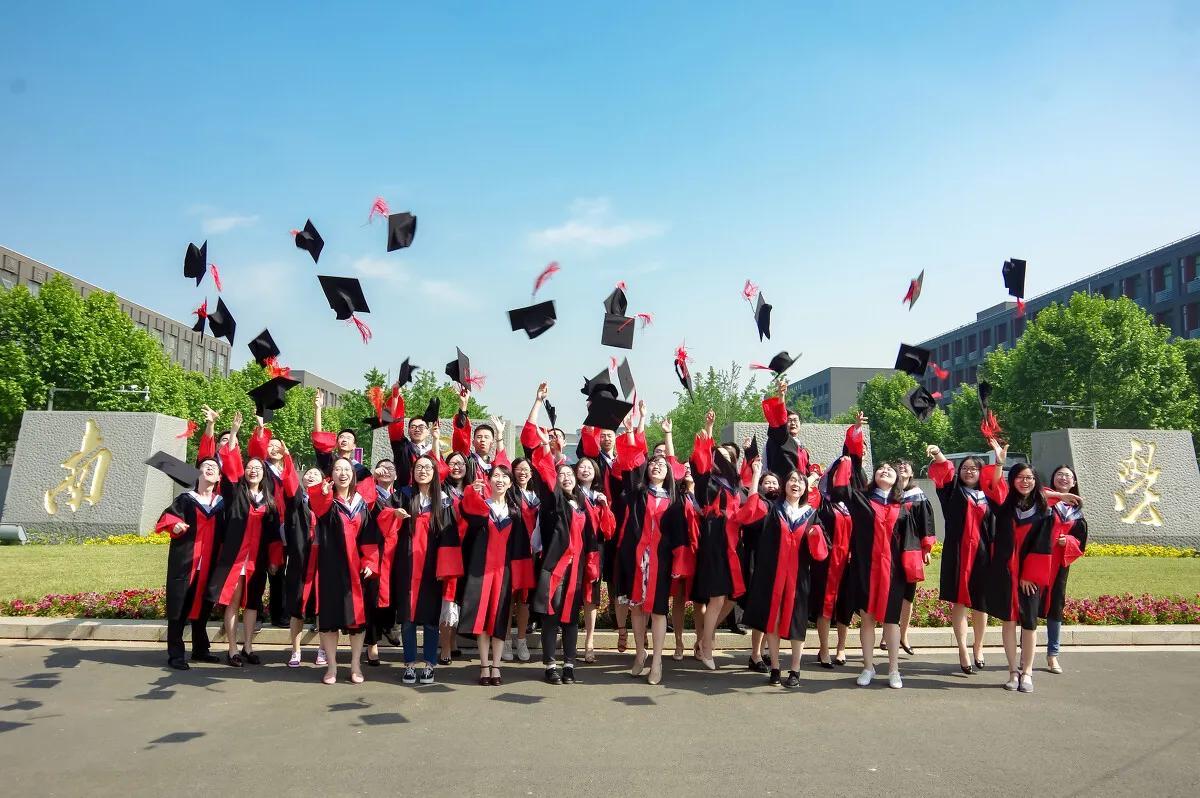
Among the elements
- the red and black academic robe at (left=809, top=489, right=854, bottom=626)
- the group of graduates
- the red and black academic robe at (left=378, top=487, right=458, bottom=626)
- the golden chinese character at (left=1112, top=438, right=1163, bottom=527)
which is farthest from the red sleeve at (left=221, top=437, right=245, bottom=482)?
the golden chinese character at (left=1112, top=438, right=1163, bottom=527)

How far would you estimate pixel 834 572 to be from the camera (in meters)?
7.13

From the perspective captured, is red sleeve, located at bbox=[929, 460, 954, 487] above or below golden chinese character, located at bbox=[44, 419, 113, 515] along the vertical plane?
above

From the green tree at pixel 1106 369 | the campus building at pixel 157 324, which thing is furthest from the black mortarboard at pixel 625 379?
the campus building at pixel 157 324

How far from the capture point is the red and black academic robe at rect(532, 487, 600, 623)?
666cm

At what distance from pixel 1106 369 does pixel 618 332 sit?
114 ft

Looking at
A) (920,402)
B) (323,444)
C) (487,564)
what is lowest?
(487,564)

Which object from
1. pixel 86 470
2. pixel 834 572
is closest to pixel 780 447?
pixel 834 572

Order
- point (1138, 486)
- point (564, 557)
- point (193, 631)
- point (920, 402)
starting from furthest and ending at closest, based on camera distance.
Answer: point (1138, 486) → point (920, 402) → point (193, 631) → point (564, 557)

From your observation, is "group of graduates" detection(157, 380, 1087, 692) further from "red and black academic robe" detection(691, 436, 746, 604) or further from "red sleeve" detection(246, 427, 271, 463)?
"red sleeve" detection(246, 427, 271, 463)

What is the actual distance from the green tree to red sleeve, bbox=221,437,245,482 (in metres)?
36.0

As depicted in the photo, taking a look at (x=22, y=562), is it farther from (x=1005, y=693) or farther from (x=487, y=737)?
(x=1005, y=693)

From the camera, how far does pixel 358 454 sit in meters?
9.12

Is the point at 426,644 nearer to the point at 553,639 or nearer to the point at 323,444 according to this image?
the point at 553,639

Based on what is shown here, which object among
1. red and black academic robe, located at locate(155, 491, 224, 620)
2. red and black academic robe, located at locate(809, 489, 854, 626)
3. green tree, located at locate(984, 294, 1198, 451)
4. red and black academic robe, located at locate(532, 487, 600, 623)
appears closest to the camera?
red and black academic robe, located at locate(532, 487, 600, 623)
